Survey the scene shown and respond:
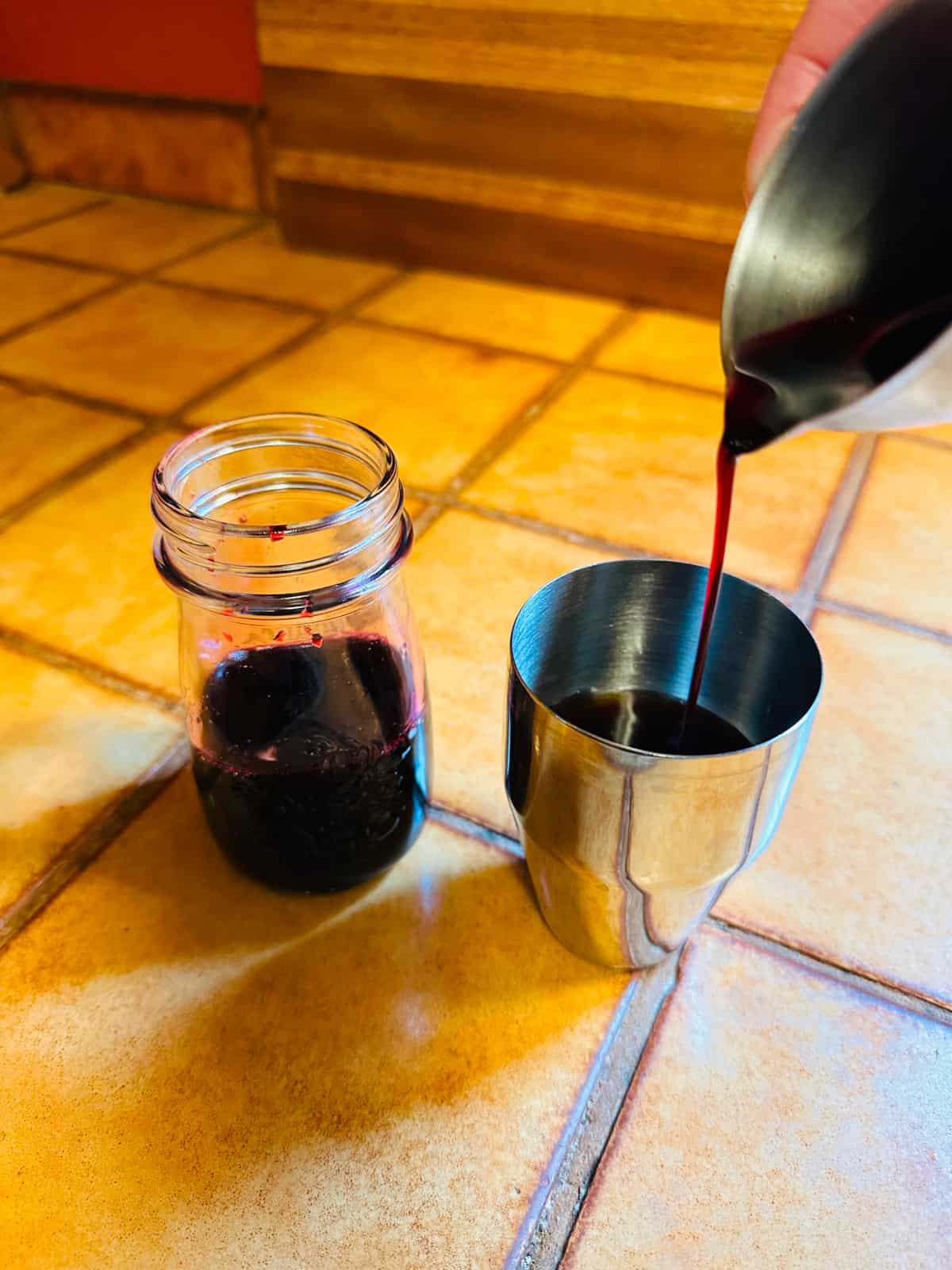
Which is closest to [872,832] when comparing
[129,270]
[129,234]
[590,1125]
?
[590,1125]

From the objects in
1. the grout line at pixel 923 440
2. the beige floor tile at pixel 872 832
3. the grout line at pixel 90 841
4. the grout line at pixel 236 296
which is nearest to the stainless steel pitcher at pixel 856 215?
the beige floor tile at pixel 872 832

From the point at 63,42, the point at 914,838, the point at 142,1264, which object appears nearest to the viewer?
the point at 142,1264

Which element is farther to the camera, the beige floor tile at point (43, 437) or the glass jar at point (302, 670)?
the beige floor tile at point (43, 437)

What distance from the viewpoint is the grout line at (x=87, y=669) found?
1.60 feet

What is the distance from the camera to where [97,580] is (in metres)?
0.57

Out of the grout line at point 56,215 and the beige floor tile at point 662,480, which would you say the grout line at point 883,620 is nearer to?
the beige floor tile at point 662,480

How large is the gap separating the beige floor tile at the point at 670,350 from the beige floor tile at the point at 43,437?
0.41 metres

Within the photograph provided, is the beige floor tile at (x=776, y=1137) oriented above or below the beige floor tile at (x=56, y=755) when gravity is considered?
below

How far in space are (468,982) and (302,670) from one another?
134mm

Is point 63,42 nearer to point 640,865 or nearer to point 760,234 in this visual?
point 760,234

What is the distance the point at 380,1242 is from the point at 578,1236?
0.20ft

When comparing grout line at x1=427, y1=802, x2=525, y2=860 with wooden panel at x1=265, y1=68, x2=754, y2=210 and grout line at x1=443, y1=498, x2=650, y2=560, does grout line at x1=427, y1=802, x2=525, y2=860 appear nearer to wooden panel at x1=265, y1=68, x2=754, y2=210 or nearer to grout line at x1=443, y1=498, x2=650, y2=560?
grout line at x1=443, y1=498, x2=650, y2=560

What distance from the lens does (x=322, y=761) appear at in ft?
1.19

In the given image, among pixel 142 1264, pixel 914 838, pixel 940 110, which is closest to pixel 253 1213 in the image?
pixel 142 1264
